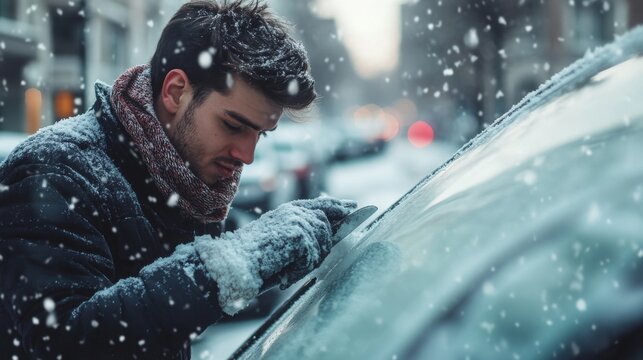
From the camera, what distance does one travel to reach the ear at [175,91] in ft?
6.40

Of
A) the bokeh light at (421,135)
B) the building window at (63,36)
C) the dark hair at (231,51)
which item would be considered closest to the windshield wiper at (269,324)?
the dark hair at (231,51)

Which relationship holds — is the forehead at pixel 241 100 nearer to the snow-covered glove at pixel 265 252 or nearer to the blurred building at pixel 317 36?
the snow-covered glove at pixel 265 252

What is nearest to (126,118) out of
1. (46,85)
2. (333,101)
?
(46,85)

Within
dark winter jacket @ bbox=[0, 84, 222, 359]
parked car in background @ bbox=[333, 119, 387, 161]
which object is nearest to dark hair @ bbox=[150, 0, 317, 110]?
dark winter jacket @ bbox=[0, 84, 222, 359]

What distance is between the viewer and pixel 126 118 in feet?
5.90

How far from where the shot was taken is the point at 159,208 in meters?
1.85

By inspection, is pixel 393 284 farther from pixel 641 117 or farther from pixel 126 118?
pixel 126 118

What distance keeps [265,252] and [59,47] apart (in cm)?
3126

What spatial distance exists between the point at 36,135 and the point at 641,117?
126 cm

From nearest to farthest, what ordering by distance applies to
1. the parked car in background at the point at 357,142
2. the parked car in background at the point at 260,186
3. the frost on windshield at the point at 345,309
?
1. the frost on windshield at the point at 345,309
2. the parked car in background at the point at 260,186
3. the parked car in background at the point at 357,142

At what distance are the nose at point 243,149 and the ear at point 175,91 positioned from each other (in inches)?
7.0

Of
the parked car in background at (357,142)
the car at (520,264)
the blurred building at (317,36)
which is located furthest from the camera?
the blurred building at (317,36)

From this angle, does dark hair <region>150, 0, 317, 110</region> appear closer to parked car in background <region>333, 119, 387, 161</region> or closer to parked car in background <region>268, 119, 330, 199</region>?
parked car in background <region>268, 119, 330, 199</region>

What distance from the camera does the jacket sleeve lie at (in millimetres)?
1411
